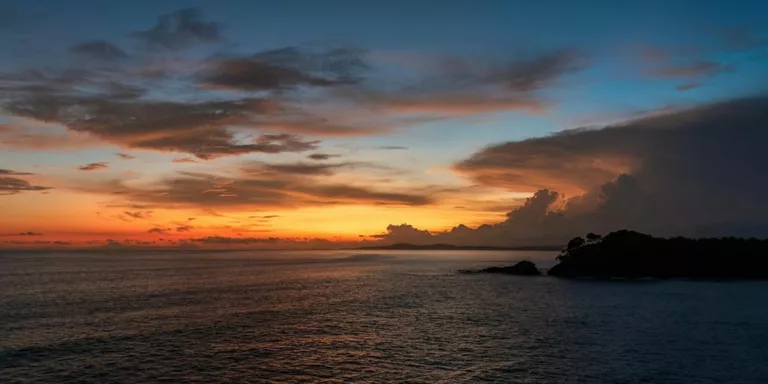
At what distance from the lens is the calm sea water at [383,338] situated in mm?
44438

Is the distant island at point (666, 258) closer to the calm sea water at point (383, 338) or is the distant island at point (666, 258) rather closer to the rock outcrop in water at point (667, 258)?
the rock outcrop in water at point (667, 258)

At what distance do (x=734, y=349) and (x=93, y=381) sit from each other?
62.5 meters

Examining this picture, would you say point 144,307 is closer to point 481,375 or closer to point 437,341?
point 437,341

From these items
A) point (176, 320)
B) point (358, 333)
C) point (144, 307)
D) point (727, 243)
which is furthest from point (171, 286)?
point (727, 243)

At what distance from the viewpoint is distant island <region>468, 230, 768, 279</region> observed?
514ft

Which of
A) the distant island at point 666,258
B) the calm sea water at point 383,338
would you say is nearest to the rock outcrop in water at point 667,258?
the distant island at point 666,258

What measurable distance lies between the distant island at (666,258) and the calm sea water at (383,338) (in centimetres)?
5410

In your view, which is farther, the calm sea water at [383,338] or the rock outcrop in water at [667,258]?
the rock outcrop in water at [667,258]

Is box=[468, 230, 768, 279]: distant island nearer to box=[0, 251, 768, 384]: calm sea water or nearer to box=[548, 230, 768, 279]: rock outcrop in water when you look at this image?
box=[548, 230, 768, 279]: rock outcrop in water

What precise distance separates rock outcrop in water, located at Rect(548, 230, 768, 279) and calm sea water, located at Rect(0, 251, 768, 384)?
A: 54136 millimetres

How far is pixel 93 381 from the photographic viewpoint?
4147 cm

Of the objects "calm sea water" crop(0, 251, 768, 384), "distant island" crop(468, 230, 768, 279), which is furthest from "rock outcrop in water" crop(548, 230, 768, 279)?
"calm sea water" crop(0, 251, 768, 384)

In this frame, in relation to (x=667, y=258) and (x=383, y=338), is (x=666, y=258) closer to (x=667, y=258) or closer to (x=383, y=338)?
(x=667, y=258)

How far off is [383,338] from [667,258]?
13700 centimetres
